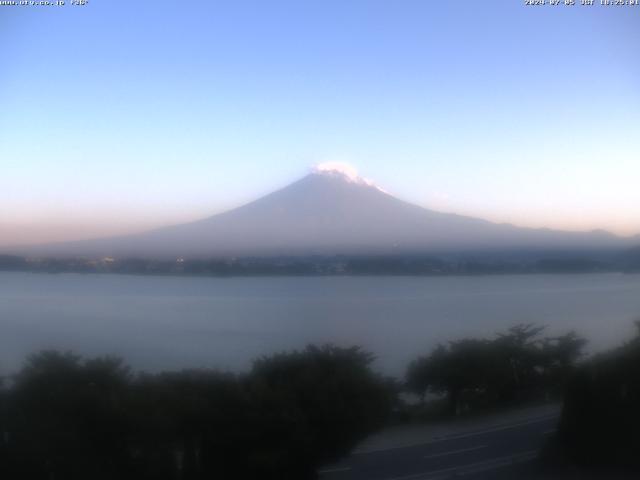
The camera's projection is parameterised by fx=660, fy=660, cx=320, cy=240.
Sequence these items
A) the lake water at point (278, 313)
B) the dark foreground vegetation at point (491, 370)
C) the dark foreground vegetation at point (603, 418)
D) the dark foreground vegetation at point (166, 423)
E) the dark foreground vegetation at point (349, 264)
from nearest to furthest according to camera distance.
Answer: the dark foreground vegetation at point (166, 423)
the dark foreground vegetation at point (603, 418)
the dark foreground vegetation at point (491, 370)
the lake water at point (278, 313)
the dark foreground vegetation at point (349, 264)

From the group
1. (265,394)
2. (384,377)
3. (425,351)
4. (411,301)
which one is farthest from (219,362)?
(411,301)

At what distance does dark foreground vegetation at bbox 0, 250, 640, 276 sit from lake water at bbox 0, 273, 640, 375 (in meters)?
0.10

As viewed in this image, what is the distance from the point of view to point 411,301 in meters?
7.15

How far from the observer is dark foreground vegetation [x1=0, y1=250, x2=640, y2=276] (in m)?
6.85

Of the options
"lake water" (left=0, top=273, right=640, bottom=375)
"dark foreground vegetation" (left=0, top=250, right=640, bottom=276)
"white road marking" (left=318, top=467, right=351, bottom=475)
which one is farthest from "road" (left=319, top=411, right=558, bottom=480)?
"dark foreground vegetation" (left=0, top=250, right=640, bottom=276)

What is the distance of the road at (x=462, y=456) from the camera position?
450 centimetres

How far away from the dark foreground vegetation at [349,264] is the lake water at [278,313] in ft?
0.33

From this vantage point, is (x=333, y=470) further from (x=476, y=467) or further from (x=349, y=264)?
(x=349, y=264)

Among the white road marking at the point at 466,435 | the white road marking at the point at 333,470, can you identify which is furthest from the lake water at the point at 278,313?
the white road marking at the point at 333,470

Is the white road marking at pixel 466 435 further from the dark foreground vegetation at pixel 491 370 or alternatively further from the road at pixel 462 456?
the dark foreground vegetation at pixel 491 370

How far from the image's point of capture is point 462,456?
15.4ft

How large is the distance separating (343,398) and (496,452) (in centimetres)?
117

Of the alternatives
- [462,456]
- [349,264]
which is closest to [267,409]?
[462,456]

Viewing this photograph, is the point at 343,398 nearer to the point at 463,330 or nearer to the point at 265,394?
the point at 265,394
